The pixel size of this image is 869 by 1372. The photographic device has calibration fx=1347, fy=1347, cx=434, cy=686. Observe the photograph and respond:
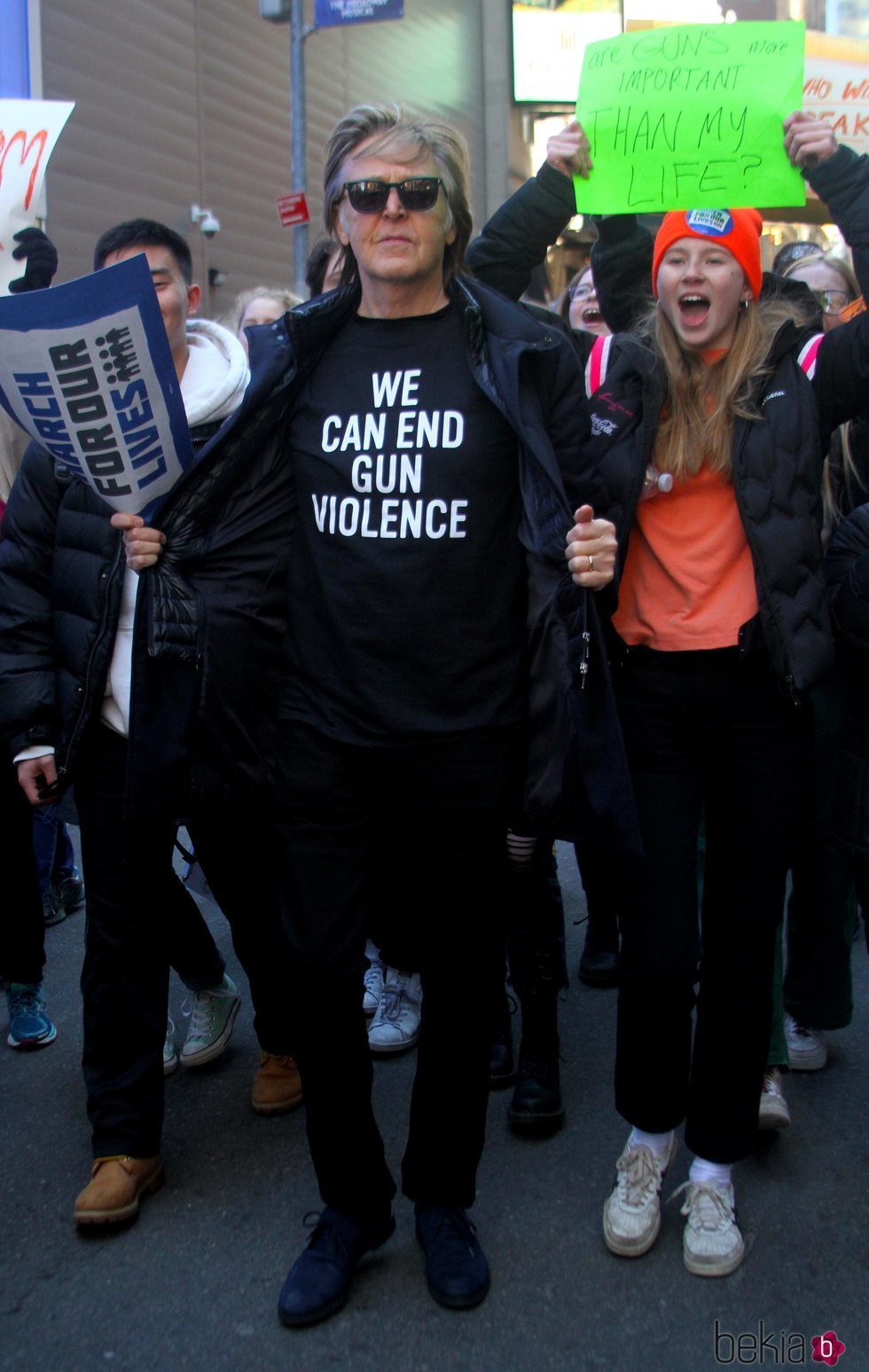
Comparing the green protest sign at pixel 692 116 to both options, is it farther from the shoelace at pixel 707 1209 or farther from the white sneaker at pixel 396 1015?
the white sneaker at pixel 396 1015

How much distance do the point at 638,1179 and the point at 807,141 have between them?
216cm

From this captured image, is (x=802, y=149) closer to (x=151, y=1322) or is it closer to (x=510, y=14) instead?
(x=151, y=1322)

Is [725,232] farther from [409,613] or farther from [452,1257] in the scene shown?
[452,1257]

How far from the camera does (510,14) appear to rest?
23844 millimetres

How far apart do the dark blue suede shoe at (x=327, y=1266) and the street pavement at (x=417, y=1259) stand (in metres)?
0.04

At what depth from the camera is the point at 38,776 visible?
117 inches

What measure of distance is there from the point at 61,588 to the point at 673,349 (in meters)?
1.39

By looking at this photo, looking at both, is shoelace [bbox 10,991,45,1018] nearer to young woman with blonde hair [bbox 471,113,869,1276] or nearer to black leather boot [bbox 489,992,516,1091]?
black leather boot [bbox 489,992,516,1091]

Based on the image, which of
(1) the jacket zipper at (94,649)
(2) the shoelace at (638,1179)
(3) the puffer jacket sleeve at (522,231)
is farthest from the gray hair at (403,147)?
(2) the shoelace at (638,1179)

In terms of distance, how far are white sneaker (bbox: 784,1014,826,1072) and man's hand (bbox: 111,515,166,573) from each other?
6.89ft

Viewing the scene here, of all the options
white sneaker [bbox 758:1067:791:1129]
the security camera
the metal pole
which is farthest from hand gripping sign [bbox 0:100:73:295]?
the security camera

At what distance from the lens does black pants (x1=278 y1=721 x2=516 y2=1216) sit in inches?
100

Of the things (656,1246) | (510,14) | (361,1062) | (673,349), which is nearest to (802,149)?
(673,349)

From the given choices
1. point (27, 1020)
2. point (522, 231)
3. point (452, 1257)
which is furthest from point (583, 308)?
point (452, 1257)
